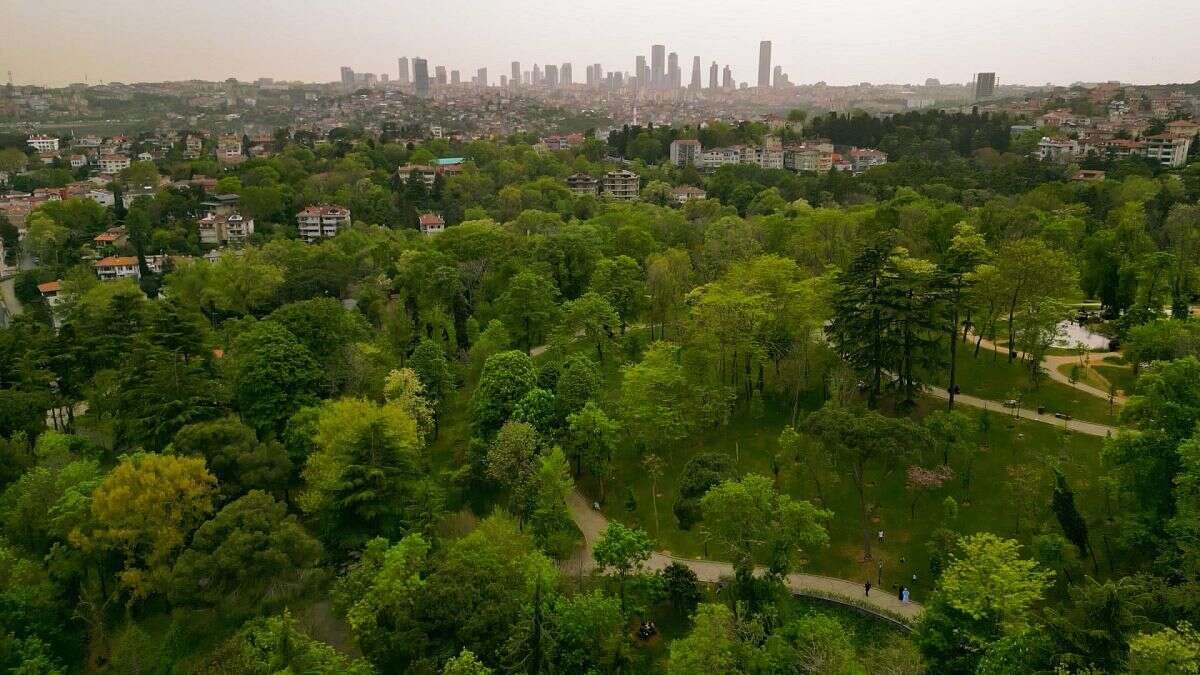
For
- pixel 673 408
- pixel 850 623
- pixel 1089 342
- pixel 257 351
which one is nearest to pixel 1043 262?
pixel 1089 342

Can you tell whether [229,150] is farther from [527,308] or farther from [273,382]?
[273,382]

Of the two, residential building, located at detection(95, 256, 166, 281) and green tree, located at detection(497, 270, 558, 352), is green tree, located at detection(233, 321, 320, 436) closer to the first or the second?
green tree, located at detection(497, 270, 558, 352)

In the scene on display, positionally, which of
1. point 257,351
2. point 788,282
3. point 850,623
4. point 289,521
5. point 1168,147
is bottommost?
point 850,623

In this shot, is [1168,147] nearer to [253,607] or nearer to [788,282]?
[788,282]

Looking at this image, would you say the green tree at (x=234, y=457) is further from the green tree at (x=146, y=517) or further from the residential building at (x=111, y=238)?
the residential building at (x=111, y=238)

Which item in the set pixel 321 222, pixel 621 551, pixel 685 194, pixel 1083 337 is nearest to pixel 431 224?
pixel 321 222

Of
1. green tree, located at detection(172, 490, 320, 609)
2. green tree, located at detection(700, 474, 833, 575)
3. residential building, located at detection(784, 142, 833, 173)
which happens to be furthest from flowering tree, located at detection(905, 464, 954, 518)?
residential building, located at detection(784, 142, 833, 173)
